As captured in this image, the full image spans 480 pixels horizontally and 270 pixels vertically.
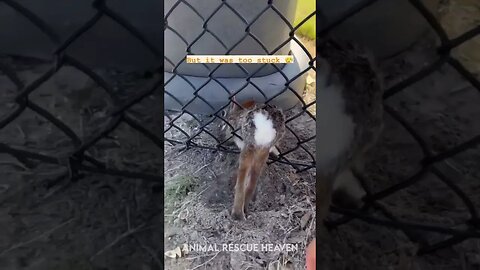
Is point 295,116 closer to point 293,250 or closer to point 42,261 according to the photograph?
point 293,250

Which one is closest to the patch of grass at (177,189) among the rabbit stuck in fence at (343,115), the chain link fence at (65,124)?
the chain link fence at (65,124)

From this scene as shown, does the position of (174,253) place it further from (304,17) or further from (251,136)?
(304,17)

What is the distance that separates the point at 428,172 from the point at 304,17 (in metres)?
0.21

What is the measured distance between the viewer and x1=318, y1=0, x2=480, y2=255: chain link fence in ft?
1.94

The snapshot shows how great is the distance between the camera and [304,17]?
591mm

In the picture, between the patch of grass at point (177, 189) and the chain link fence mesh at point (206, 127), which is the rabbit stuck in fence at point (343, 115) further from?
the patch of grass at point (177, 189)

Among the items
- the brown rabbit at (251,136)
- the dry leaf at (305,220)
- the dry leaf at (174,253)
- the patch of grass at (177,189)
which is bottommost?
the dry leaf at (174,253)

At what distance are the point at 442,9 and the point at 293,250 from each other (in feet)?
0.94

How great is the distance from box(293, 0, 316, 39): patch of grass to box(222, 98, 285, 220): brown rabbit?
0.08 meters

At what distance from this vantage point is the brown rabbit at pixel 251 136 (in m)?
0.60

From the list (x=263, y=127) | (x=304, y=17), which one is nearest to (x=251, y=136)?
(x=263, y=127)

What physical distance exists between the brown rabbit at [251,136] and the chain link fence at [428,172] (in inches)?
3.6

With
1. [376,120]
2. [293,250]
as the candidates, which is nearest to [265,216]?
[293,250]

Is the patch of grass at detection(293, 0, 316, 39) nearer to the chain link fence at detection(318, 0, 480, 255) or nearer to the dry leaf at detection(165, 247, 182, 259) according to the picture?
the chain link fence at detection(318, 0, 480, 255)
